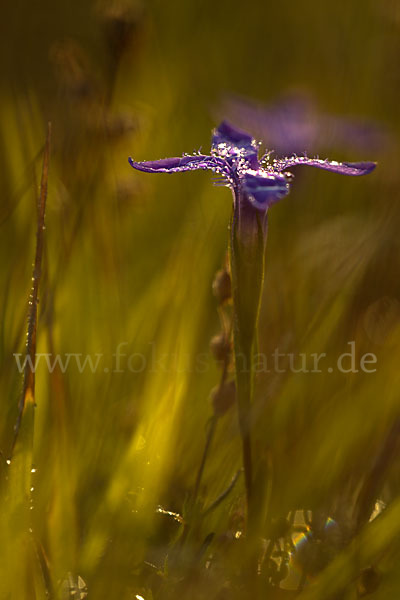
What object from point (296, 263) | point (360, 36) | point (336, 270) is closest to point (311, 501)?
point (336, 270)

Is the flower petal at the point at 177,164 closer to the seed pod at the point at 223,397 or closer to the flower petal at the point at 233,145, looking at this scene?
the flower petal at the point at 233,145

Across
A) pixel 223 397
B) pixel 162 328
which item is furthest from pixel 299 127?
pixel 223 397

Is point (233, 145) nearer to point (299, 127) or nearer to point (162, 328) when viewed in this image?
point (162, 328)

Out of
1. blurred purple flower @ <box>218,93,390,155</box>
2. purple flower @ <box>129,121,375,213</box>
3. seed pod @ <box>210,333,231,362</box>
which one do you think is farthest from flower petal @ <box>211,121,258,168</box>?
blurred purple flower @ <box>218,93,390,155</box>

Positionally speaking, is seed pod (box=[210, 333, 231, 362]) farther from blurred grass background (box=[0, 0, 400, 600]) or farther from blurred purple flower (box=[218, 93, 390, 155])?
blurred purple flower (box=[218, 93, 390, 155])

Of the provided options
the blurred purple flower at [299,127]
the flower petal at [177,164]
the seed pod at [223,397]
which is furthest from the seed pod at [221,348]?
the blurred purple flower at [299,127]
